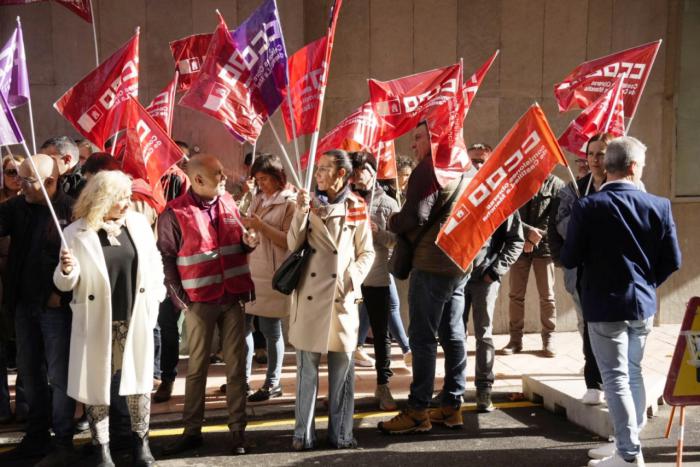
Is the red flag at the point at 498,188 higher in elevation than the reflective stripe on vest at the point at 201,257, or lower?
higher

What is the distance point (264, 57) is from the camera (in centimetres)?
565

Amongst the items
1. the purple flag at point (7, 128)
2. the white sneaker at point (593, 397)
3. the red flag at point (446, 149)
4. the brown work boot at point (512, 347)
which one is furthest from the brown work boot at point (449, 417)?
the purple flag at point (7, 128)

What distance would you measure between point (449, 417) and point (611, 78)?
10.7 feet

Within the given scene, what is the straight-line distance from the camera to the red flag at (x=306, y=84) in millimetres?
5781

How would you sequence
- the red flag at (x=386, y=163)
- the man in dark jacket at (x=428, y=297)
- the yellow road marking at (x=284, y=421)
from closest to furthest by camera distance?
the man in dark jacket at (x=428, y=297) → the yellow road marking at (x=284, y=421) → the red flag at (x=386, y=163)

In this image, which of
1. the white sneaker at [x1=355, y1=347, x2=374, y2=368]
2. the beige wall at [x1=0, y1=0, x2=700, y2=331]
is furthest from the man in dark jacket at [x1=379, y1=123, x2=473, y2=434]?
the beige wall at [x1=0, y1=0, x2=700, y2=331]

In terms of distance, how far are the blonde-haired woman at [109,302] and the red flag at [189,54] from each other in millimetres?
3121

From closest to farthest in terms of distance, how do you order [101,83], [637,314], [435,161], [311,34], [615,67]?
[637,314] → [435,161] → [101,83] → [615,67] → [311,34]

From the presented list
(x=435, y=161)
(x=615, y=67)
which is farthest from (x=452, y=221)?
(x=615, y=67)

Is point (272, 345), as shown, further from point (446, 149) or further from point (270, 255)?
point (446, 149)

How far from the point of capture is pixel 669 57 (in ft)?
30.7

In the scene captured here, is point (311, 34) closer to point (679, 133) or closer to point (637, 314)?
point (679, 133)

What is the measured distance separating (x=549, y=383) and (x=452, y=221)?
1.98 m

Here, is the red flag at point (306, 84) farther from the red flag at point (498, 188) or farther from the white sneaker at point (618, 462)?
the white sneaker at point (618, 462)
